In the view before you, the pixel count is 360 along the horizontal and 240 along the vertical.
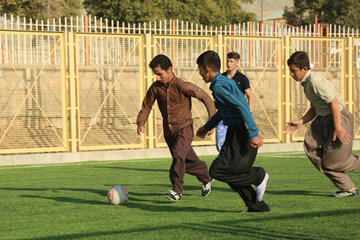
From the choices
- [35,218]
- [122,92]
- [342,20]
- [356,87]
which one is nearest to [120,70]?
[122,92]

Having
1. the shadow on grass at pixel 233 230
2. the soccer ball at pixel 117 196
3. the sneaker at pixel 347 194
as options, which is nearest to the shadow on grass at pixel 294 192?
the sneaker at pixel 347 194

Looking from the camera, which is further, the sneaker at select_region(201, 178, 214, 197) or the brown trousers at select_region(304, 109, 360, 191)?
the sneaker at select_region(201, 178, 214, 197)

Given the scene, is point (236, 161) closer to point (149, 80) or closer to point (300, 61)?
point (300, 61)

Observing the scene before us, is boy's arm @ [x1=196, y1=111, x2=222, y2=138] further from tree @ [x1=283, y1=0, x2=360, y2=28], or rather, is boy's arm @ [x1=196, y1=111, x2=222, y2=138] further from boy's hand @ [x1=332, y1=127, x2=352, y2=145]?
tree @ [x1=283, y1=0, x2=360, y2=28]

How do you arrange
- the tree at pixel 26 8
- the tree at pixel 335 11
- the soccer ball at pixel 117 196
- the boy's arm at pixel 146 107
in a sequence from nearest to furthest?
1. the soccer ball at pixel 117 196
2. the boy's arm at pixel 146 107
3. the tree at pixel 26 8
4. the tree at pixel 335 11

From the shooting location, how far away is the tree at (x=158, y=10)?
133 feet

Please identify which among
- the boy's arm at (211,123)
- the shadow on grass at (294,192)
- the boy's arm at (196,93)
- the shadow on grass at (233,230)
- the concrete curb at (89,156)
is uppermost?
the boy's arm at (196,93)

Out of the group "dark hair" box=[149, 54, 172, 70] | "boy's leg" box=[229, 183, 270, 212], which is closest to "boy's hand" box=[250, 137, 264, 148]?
"boy's leg" box=[229, 183, 270, 212]

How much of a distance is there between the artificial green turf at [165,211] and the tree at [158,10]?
94.6 ft

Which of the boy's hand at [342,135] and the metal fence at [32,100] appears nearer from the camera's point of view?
the boy's hand at [342,135]

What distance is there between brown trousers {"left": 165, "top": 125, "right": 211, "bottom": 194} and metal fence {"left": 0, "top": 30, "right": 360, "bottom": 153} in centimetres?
798

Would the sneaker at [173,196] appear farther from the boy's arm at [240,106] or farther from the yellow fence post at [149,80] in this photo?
the yellow fence post at [149,80]

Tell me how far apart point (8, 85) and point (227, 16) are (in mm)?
37398

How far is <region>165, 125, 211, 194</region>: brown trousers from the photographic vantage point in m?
8.65
